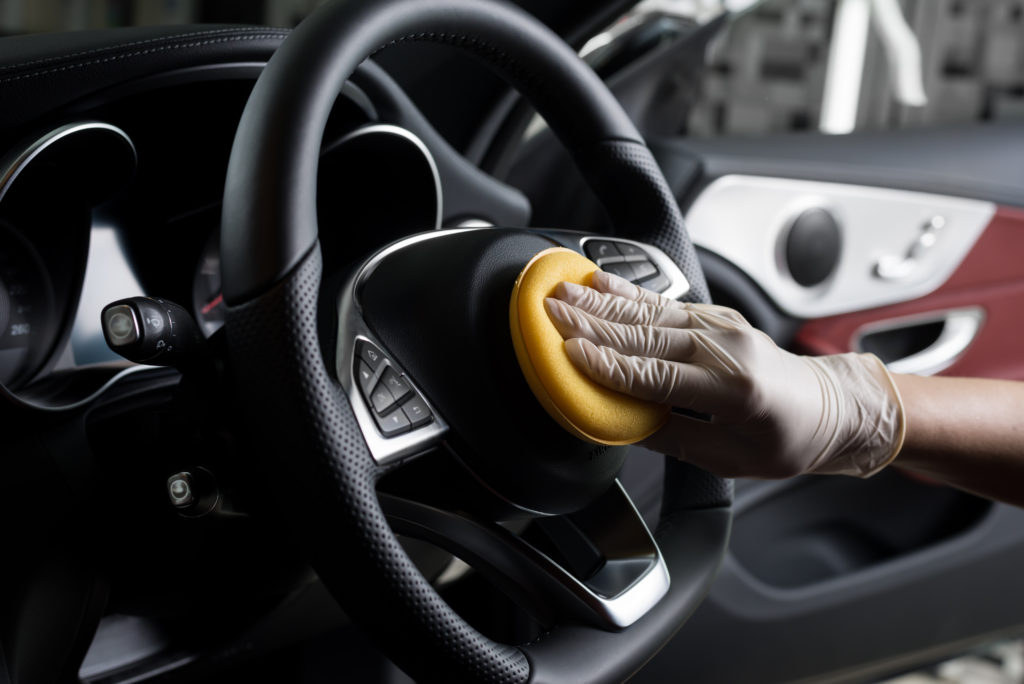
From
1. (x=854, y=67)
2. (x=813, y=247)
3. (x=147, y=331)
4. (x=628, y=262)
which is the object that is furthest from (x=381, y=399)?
(x=854, y=67)

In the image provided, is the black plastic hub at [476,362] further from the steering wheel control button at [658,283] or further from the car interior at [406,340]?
the steering wheel control button at [658,283]

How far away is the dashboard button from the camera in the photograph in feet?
1.75

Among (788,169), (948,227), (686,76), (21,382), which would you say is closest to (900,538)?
(948,227)

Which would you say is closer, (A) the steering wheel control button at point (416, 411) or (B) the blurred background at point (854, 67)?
(A) the steering wheel control button at point (416, 411)

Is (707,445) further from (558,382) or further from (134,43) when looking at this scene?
(134,43)

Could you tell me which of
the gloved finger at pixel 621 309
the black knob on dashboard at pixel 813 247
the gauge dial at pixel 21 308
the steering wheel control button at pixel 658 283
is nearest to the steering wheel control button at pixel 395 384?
the gloved finger at pixel 621 309

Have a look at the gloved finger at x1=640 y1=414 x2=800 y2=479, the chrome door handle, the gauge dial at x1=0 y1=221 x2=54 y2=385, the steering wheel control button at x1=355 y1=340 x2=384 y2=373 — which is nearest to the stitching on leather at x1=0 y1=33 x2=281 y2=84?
the gauge dial at x1=0 y1=221 x2=54 y2=385

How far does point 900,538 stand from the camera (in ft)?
4.25

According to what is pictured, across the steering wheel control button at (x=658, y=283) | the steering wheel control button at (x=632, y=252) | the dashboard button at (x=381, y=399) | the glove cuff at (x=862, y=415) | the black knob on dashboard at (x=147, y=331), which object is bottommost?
the glove cuff at (x=862, y=415)

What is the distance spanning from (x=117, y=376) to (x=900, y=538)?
1.05m

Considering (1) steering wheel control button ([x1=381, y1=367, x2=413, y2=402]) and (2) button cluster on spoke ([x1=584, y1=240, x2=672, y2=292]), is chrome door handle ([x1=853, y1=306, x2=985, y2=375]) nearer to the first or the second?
(2) button cluster on spoke ([x1=584, y1=240, x2=672, y2=292])

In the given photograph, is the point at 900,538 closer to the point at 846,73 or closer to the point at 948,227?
the point at 948,227

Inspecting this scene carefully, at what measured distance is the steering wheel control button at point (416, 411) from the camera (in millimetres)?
549

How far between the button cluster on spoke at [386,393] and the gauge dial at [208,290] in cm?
32
